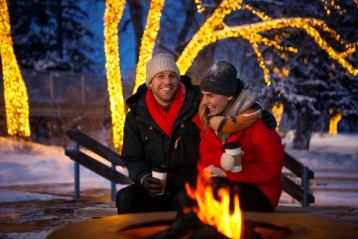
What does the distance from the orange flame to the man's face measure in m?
1.38

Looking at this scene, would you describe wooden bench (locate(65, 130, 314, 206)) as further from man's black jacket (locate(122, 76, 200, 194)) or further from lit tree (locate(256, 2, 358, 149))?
lit tree (locate(256, 2, 358, 149))

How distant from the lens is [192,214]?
330cm

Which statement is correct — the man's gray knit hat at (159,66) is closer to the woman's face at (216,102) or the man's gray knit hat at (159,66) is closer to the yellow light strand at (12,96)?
the woman's face at (216,102)

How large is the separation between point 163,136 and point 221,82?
0.87 meters

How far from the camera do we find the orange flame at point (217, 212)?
334cm

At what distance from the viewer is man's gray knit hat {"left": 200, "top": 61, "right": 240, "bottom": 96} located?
441 cm

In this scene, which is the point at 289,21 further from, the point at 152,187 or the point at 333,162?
the point at 152,187

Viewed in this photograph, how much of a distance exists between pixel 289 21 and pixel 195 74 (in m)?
6.25

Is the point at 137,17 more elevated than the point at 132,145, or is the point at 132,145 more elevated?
the point at 137,17

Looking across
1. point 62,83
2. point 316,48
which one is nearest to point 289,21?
point 316,48

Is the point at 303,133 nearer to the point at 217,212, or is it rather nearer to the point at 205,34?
the point at 205,34

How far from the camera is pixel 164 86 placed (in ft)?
16.4

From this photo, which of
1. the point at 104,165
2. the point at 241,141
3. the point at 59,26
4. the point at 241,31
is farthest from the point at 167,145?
the point at 59,26

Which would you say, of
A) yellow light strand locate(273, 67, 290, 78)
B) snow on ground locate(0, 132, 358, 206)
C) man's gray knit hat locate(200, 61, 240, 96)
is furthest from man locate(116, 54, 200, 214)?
yellow light strand locate(273, 67, 290, 78)
